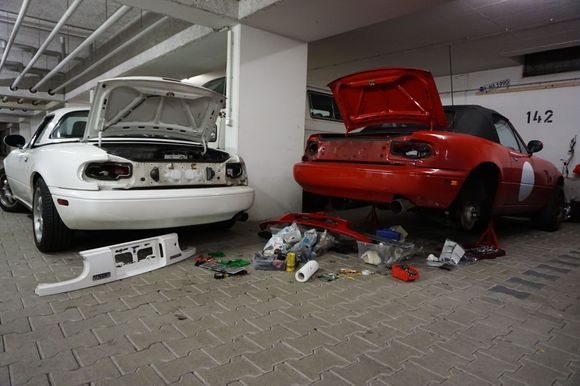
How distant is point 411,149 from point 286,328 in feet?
6.45

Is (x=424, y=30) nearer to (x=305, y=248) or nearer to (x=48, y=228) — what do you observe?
(x=305, y=248)

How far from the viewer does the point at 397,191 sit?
3.02 m

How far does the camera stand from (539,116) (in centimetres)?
732

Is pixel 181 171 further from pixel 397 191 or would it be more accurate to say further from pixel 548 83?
pixel 548 83

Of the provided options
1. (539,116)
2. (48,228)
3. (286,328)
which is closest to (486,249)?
(286,328)

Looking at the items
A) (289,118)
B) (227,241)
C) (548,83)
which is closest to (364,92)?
(289,118)

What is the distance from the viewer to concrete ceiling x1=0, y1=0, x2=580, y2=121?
Answer: 4.17 m

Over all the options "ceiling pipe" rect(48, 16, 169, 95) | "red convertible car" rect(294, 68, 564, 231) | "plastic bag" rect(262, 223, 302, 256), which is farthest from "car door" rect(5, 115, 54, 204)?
"ceiling pipe" rect(48, 16, 169, 95)

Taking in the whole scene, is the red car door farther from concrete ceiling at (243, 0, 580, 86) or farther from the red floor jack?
concrete ceiling at (243, 0, 580, 86)

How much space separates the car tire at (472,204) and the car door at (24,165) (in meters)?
4.12

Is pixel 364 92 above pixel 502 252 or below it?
above

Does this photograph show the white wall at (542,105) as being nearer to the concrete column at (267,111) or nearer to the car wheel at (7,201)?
the concrete column at (267,111)

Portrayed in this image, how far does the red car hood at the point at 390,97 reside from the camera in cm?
312

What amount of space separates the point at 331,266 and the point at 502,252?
188cm
